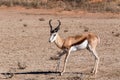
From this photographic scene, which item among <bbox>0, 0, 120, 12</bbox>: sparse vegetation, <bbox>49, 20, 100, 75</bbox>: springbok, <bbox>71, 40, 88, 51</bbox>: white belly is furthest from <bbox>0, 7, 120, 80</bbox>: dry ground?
<bbox>0, 0, 120, 12</bbox>: sparse vegetation

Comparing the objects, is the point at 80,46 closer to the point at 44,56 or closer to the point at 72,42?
the point at 72,42

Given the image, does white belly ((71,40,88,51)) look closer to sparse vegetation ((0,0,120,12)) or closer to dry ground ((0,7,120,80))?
dry ground ((0,7,120,80))

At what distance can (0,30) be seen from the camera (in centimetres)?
3291

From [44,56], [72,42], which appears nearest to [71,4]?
[44,56]

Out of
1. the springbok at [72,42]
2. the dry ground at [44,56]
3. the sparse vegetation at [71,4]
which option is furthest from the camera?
the sparse vegetation at [71,4]

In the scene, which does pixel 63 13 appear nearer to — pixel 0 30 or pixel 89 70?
pixel 0 30

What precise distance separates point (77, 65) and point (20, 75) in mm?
2750

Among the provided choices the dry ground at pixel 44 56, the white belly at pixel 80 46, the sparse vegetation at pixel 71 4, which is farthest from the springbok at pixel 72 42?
the sparse vegetation at pixel 71 4

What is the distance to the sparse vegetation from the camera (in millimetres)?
56312

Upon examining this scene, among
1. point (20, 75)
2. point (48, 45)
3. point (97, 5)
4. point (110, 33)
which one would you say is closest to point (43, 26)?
point (110, 33)

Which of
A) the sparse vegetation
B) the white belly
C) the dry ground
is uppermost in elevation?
the white belly

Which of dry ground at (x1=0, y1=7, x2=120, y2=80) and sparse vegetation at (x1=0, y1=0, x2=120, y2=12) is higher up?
dry ground at (x1=0, y1=7, x2=120, y2=80)

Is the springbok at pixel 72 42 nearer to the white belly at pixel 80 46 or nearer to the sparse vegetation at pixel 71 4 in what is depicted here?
the white belly at pixel 80 46

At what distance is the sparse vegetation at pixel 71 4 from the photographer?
5631 centimetres
